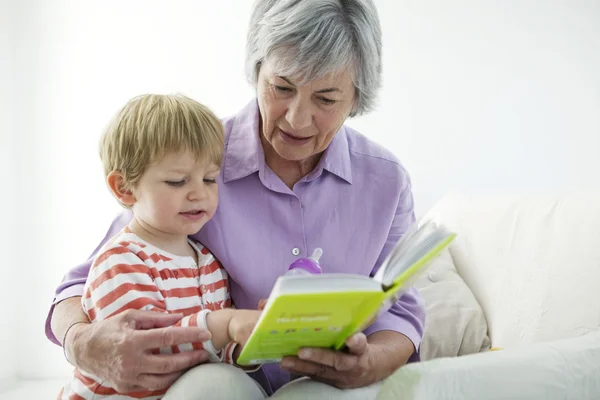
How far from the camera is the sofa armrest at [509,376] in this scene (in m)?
1.22

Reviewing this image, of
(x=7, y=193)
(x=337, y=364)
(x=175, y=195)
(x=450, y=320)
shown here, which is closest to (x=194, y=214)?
(x=175, y=195)

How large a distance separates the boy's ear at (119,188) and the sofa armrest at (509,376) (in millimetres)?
634

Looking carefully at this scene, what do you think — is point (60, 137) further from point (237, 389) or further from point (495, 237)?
point (237, 389)

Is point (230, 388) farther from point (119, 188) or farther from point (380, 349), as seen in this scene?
point (119, 188)

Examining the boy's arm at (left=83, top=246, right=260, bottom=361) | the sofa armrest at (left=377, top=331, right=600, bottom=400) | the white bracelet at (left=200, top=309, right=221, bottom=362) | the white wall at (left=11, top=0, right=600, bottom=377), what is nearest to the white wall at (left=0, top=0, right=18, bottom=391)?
the white wall at (left=11, top=0, right=600, bottom=377)

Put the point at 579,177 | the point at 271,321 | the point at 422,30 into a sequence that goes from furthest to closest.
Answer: the point at 422,30, the point at 579,177, the point at 271,321

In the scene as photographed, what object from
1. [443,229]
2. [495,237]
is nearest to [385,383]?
[443,229]

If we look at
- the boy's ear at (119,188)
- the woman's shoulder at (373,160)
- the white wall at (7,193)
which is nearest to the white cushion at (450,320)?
the woman's shoulder at (373,160)

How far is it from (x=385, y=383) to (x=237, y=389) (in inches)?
10.2

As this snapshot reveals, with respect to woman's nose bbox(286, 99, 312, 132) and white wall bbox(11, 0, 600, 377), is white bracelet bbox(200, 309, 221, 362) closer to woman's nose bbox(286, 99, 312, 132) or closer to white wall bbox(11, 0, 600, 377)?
woman's nose bbox(286, 99, 312, 132)

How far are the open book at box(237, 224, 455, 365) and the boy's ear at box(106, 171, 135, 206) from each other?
1.44ft

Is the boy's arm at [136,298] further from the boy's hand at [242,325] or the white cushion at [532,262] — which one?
the white cushion at [532,262]

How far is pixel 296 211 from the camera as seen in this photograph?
1639 millimetres

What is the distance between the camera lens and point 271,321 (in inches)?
42.3
